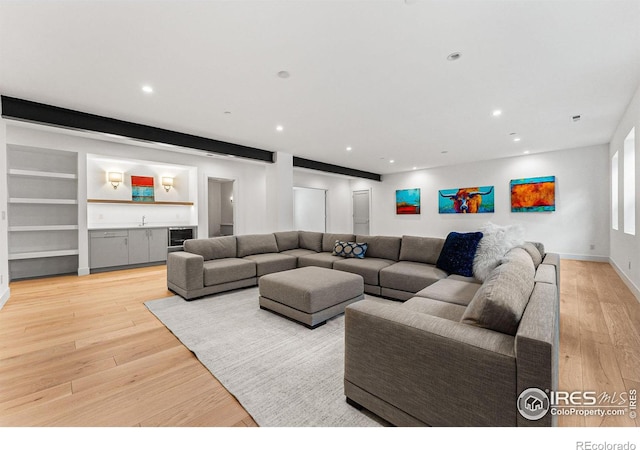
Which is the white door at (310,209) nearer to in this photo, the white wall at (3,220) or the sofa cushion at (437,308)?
the white wall at (3,220)

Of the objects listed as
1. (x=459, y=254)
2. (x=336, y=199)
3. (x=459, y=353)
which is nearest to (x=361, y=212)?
(x=336, y=199)

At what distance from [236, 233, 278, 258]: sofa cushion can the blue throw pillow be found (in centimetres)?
273

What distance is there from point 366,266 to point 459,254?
1089 mm

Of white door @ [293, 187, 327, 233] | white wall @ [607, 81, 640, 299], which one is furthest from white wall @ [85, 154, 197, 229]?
white wall @ [607, 81, 640, 299]

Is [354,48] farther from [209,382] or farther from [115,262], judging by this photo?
[115,262]

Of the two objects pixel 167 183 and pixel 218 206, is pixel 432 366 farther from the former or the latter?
pixel 218 206

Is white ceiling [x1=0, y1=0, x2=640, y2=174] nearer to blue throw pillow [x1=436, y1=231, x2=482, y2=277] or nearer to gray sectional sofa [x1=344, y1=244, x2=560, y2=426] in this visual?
blue throw pillow [x1=436, y1=231, x2=482, y2=277]

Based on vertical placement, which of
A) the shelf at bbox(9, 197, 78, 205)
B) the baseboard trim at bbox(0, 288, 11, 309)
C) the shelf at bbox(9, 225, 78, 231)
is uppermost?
the shelf at bbox(9, 197, 78, 205)

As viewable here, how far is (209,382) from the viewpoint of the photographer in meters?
1.68

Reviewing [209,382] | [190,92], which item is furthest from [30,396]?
[190,92]

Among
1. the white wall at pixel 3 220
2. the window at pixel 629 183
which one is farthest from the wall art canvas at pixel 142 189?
the window at pixel 629 183

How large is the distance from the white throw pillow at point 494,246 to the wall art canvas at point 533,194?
4.73m

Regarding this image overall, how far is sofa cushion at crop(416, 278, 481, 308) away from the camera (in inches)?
80.1
